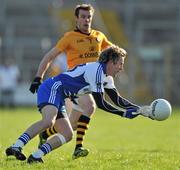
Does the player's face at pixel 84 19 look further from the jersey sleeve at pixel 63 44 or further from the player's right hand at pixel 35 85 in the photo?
the player's right hand at pixel 35 85

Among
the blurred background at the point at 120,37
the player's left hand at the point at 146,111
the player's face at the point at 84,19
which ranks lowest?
the blurred background at the point at 120,37

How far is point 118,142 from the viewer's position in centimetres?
1372

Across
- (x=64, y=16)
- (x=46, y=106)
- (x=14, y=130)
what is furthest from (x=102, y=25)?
(x=46, y=106)

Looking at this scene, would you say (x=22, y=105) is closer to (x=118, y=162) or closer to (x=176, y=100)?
(x=176, y=100)

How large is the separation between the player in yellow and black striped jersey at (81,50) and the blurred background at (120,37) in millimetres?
18666

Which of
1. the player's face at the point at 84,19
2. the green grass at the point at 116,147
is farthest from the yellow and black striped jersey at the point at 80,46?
the green grass at the point at 116,147

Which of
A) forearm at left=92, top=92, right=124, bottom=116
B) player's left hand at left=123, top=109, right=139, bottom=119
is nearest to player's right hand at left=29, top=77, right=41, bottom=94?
forearm at left=92, top=92, right=124, bottom=116

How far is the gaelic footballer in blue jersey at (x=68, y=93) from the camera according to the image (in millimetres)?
8508

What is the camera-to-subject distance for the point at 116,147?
12.3m

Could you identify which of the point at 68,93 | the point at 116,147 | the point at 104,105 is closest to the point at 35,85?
the point at 68,93

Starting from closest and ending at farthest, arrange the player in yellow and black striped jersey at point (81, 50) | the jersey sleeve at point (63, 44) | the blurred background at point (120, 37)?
the player in yellow and black striped jersey at point (81, 50) < the jersey sleeve at point (63, 44) < the blurred background at point (120, 37)

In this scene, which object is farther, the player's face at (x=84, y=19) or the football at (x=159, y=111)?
the player's face at (x=84, y=19)

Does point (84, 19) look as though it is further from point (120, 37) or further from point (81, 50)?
point (120, 37)

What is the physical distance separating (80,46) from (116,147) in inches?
98.0
